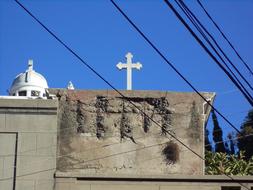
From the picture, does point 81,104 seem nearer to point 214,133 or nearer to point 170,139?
point 170,139

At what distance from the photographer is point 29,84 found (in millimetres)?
28109

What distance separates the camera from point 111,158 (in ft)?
56.4

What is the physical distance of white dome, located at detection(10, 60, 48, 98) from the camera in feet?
91.1

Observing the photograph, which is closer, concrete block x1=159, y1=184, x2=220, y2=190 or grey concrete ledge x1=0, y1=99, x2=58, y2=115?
concrete block x1=159, y1=184, x2=220, y2=190

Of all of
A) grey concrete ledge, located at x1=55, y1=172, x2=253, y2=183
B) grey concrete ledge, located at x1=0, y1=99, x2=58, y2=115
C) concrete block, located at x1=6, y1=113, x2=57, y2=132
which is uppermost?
grey concrete ledge, located at x1=0, y1=99, x2=58, y2=115

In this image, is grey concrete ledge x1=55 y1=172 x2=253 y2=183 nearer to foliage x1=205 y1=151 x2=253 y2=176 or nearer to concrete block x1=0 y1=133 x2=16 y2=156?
concrete block x1=0 y1=133 x2=16 y2=156

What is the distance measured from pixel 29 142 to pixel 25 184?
98cm

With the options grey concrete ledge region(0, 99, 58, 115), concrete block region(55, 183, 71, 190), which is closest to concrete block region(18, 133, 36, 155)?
grey concrete ledge region(0, 99, 58, 115)

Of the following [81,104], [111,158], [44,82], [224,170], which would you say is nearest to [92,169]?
[111,158]

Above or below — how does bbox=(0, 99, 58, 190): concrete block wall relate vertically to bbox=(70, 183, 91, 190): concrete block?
above

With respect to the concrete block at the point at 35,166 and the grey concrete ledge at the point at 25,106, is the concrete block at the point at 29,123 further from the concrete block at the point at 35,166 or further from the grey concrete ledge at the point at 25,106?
the concrete block at the point at 35,166

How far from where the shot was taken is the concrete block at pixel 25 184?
54.0ft

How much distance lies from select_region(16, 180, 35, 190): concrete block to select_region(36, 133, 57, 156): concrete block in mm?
702

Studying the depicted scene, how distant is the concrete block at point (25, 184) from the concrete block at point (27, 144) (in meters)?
0.65
